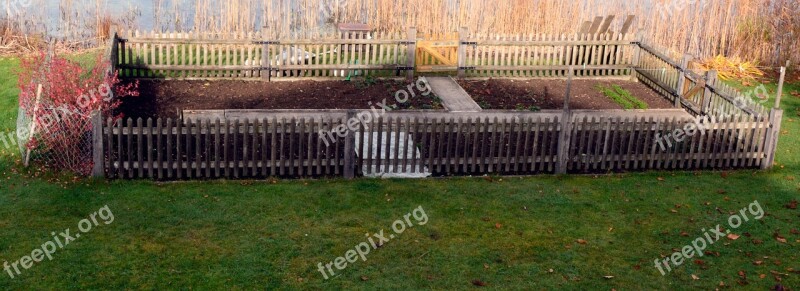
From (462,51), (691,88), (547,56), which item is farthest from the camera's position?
(547,56)

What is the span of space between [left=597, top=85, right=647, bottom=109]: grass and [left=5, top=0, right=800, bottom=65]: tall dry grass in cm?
373

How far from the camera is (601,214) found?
446 inches

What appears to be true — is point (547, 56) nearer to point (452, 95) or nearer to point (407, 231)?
point (452, 95)

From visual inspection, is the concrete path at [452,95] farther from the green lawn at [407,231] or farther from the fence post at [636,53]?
the fence post at [636,53]

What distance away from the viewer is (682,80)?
677 inches

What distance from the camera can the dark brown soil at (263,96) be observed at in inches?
640

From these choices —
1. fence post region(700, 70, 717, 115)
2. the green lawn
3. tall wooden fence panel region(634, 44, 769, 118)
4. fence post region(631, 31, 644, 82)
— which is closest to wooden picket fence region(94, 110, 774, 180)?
the green lawn

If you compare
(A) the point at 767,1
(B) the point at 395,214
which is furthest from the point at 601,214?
(A) the point at 767,1

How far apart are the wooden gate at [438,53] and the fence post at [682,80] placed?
498 cm

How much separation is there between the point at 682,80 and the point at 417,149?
6864mm

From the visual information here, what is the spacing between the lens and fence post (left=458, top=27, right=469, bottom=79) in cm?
1908

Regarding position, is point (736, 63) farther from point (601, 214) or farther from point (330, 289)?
point (330, 289)

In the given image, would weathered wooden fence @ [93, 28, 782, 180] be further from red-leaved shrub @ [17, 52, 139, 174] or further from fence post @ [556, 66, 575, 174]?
red-leaved shrub @ [17, 52, 139, 174]

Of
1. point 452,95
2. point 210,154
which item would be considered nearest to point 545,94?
point 452,95
